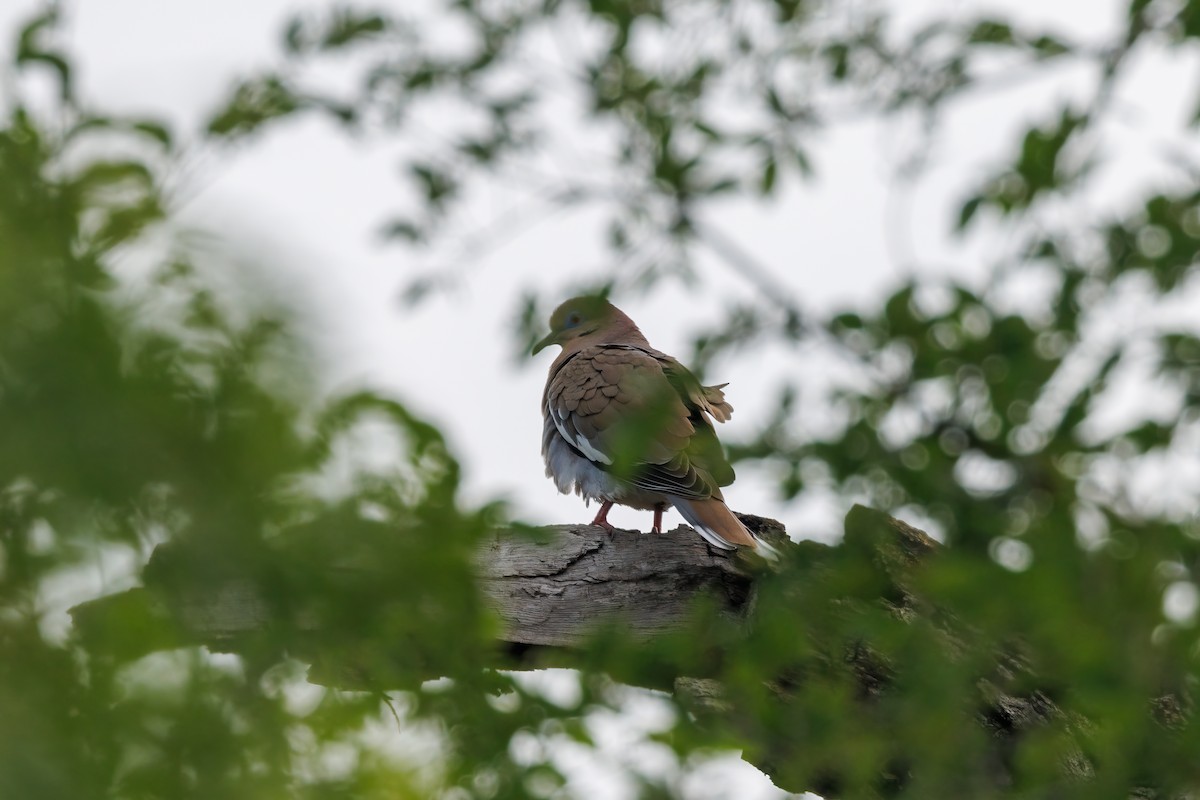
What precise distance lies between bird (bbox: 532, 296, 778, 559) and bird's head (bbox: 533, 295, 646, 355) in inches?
3.7

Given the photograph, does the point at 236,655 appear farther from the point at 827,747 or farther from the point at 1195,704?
the point at 1195,704

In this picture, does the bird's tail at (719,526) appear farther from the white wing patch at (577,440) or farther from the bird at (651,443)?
the white wing patch at (577,440)

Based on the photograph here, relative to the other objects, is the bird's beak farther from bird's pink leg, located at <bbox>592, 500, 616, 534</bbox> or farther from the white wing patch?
bird's pink leg, located at <bbox>592, 500, 616, 534</bbox>

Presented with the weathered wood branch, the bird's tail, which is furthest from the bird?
the weathered wood branch

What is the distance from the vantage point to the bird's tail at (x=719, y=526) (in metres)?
3.35

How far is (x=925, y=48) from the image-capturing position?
471 cm

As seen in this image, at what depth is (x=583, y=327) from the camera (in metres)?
5.57

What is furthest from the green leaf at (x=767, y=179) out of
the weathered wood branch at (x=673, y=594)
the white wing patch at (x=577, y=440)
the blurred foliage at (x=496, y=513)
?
the weathered wood branch at (x=673, y=594)

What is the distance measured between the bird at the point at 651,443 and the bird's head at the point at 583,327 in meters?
0.09

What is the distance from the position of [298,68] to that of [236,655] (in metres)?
3.54

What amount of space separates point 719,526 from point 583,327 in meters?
2.26

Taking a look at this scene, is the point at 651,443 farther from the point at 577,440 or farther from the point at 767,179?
the point at 767,179

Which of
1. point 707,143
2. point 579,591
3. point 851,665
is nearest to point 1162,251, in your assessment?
→ point 707,143

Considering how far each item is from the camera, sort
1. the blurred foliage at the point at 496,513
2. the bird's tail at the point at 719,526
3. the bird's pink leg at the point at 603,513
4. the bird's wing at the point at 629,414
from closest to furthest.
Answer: the blurred foliage at the point at 496,513
the bird's tail at the point at 719,526
the bird's wing at the point at 629,414
the bird's pink leg at the point at 603,513
